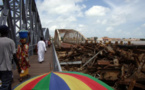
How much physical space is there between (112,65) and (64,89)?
7835 millimetres

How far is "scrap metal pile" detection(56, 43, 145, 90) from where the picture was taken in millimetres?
7066

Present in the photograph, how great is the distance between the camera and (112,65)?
8.96 m

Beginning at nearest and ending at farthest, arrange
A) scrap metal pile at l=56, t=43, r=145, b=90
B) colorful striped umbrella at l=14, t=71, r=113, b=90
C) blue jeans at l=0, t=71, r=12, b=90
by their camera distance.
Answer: colorful striped umbrella at l=14, t=71, r=113, b=90 → blue jeans at l=0, t=71, r=12, b=90 → scrap metal pile at l=56, t=43, r=145, b=90

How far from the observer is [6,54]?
249 centimetres

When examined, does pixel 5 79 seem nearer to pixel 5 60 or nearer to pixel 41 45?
pixel 5 60

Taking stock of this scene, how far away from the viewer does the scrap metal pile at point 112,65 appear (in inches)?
278

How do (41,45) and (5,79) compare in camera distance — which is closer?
(5,79)

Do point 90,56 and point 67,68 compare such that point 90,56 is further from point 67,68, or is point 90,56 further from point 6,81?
point 6,81

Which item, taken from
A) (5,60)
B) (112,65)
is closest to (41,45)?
(112,65)

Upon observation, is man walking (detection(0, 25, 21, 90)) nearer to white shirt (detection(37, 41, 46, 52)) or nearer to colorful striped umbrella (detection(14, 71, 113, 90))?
colorful striped umbrella (detection(14, 71, 113, 90))

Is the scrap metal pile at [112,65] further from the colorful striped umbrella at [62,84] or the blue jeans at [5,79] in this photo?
the blue jeans at [5,79]

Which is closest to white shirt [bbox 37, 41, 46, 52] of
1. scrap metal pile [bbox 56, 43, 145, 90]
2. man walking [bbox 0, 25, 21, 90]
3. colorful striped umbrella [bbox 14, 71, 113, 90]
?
scrap metal pile [bbox 56, 43, 145, 90]

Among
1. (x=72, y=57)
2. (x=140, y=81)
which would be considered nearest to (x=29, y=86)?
(x=140, y=81)

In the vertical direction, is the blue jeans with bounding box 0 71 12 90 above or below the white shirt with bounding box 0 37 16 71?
below
